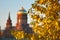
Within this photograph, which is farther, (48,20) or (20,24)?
(20,24)

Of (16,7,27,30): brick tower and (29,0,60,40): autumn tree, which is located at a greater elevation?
(29,0,60,40): autumn tree

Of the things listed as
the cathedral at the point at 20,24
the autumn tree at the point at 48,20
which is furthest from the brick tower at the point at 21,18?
the autumn tree at the point at 48,20

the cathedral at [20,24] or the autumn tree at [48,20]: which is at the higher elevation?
the autumn tree at [48,20]

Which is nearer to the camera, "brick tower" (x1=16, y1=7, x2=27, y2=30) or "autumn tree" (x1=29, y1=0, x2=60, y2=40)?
"autumn tree" (x1=29, y1=0, x2=60, y2=40)

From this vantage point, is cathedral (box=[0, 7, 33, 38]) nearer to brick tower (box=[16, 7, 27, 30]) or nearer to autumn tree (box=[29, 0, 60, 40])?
brick tower (box=[16, 7, 27, 30])

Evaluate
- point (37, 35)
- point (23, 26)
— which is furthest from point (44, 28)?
point (23, 26)

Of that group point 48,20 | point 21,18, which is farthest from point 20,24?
point 48,20

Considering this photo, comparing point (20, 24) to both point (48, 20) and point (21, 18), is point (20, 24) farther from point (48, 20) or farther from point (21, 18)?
point (48, 20)

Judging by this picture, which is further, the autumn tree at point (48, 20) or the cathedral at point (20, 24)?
the cathedral at point (20, 24)

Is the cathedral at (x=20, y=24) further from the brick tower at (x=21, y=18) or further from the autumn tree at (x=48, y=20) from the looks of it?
the autumn tree at (x=48, y=20)

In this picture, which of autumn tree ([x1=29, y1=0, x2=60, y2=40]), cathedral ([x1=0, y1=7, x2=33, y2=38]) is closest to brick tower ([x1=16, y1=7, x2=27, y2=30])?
cathedral ([x1=0, y1=7, x2=33, y2=38])

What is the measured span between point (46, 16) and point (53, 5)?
0.47m

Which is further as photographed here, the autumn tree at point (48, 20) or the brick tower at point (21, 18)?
the brick tower at point (21, 18)

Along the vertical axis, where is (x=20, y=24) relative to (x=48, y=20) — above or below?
below
